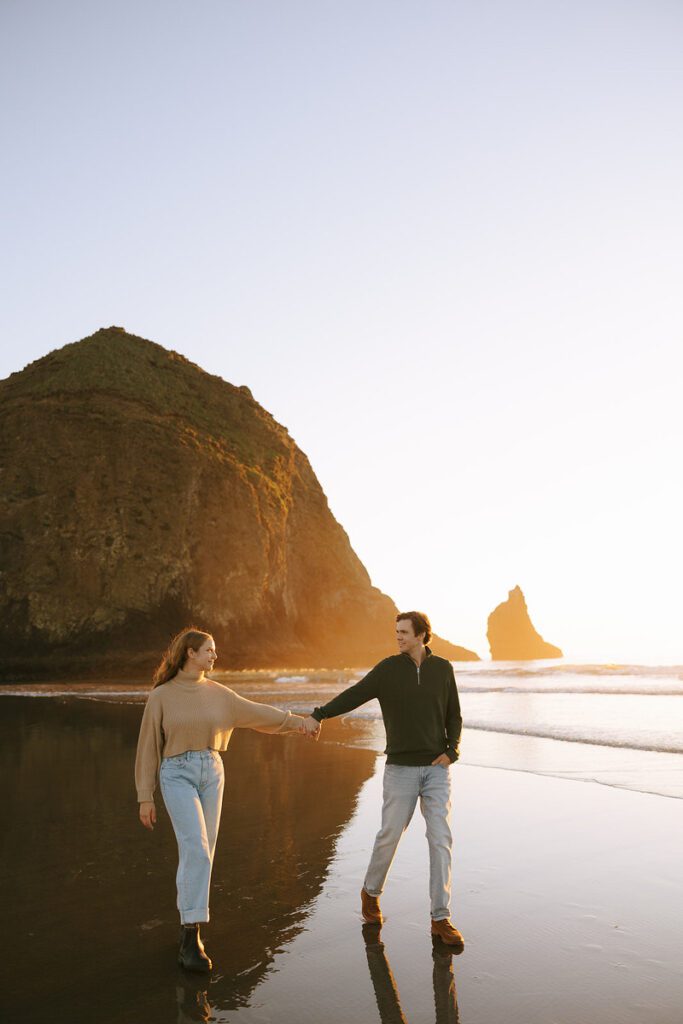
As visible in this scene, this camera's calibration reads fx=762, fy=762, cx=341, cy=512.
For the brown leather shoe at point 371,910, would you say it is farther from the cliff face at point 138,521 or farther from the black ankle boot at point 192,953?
the cliff face at point 138,521

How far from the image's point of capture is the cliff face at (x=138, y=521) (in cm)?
4619

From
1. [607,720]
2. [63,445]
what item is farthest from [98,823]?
[63,445]

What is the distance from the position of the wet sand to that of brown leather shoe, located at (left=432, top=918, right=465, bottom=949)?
11 centimetres

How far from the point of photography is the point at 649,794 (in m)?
9.10

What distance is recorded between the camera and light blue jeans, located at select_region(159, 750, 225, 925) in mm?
4402

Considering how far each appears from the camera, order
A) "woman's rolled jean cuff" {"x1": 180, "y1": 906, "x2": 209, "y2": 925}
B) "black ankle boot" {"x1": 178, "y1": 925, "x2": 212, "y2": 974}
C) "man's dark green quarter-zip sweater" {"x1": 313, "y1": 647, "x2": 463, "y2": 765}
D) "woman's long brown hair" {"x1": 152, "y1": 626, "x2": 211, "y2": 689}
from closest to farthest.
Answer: "black ankle boot" {"x1": 178, "y1": 925, "x2": 212, "y2": 974}
"woman's rolled jean cuff" {"x1": 180, "y1": 906, "x2": 209, "y2": 925}
"woman's long brown hair" {"x1": 152, "y1": 626, "x2": 211, "y2": 689}
"man's dark green quarter-zip sweater" {"x1": 313, "y1": 647, "x2": 463, "y2": 765}

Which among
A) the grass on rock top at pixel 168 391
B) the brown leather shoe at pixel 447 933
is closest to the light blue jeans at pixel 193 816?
the brown leather shoe at pixel 447 933

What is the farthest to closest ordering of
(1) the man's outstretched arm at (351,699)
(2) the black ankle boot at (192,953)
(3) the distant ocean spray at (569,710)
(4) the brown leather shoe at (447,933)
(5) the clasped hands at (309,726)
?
(3) the distant ocean spray at (569,710), (5) the clasped hands at (309,726), (1) the man's outstretched arm at (351,699), (4) the brown leather shoe at (447,933), (2) the black ankle boot at (192,953)

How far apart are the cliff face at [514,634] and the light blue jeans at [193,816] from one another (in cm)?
14403

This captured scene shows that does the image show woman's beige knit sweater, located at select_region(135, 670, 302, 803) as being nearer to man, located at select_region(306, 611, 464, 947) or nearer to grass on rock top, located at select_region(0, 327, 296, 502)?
man, located at select_region(306, 611, 464, 947)

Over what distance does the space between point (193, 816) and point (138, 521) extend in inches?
1923

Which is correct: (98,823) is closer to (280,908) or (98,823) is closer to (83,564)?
(280,908)

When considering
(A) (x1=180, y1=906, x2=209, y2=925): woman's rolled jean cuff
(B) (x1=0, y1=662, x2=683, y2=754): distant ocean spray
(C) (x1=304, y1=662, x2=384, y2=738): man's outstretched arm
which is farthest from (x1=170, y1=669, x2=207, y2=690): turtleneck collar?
(B) (x1=0, y1=662, x2=683, y2=754): distant ocean spray

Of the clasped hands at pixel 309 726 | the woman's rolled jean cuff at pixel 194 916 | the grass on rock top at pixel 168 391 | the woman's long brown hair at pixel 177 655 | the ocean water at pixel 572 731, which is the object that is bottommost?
the ocean water at pixel 572 731
